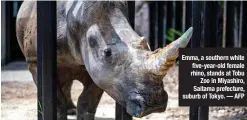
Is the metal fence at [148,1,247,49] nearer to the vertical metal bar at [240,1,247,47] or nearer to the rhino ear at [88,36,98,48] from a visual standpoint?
the vertical metal bar at [240,1,247,47]

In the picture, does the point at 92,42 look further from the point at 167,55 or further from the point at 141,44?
the point at 167,55

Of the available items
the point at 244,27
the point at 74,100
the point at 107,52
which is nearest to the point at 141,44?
the point at 107,52

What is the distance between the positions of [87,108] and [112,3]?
120 cm

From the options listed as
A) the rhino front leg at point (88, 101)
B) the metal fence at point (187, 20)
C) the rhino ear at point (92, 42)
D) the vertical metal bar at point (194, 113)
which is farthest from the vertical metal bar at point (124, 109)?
the metal fence at point (187, 20)

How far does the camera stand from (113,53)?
3008 millimetres

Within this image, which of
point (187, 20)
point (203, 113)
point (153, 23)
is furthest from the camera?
point (153, 23)

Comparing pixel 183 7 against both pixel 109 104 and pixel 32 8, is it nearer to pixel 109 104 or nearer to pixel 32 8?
pixel 109 104

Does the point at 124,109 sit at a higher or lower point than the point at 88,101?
higher

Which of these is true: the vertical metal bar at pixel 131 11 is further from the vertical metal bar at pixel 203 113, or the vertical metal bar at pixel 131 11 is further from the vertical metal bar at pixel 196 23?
the vertical metal bar at pixel 203 113

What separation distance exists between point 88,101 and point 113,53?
138 centimetres

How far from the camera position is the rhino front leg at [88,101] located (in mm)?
4297

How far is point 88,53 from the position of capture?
3277mm

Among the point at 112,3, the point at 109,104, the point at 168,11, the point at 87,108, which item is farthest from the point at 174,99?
the point at 168,11

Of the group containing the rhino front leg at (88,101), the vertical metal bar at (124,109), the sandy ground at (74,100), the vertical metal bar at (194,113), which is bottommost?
the sandy ground at (74,100)
